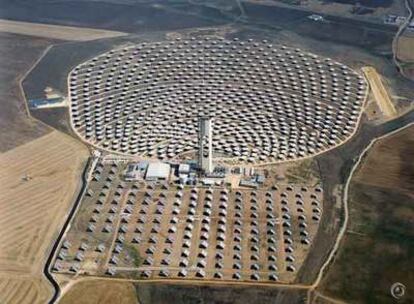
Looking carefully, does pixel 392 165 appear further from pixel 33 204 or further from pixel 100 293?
pixel 33 204

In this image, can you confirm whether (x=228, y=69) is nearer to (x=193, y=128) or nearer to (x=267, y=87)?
(x=267, y=87)

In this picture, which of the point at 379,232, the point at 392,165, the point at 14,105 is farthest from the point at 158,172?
the point at 392,165

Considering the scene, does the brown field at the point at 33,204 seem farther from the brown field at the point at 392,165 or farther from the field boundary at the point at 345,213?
the brown field at the point at 392,165

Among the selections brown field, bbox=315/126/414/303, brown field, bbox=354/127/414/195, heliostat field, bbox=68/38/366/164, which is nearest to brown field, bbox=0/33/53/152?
heliostat field, bbox=68/38/366/164

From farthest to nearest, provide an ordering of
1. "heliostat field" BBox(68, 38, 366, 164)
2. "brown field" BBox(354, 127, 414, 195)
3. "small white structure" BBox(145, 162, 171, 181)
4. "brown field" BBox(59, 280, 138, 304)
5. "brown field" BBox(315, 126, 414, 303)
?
1. "heliostat field" BBox(68, 38, 366, 164)
2. "small white structure" BBox(145, 162, 171, 181)
3. "brown field" BBox(354, 127, 414, 195)
4. "brown field" BBox(315, 126, 414, 303)
5. "brown field" BBox(59, 280, 138, 304)

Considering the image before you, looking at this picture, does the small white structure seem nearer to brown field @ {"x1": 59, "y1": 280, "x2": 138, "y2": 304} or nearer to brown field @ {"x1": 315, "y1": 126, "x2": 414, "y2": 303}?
brown field @ {"x1": 59, "y1": 280, "x2": 138, "y2": 304}
